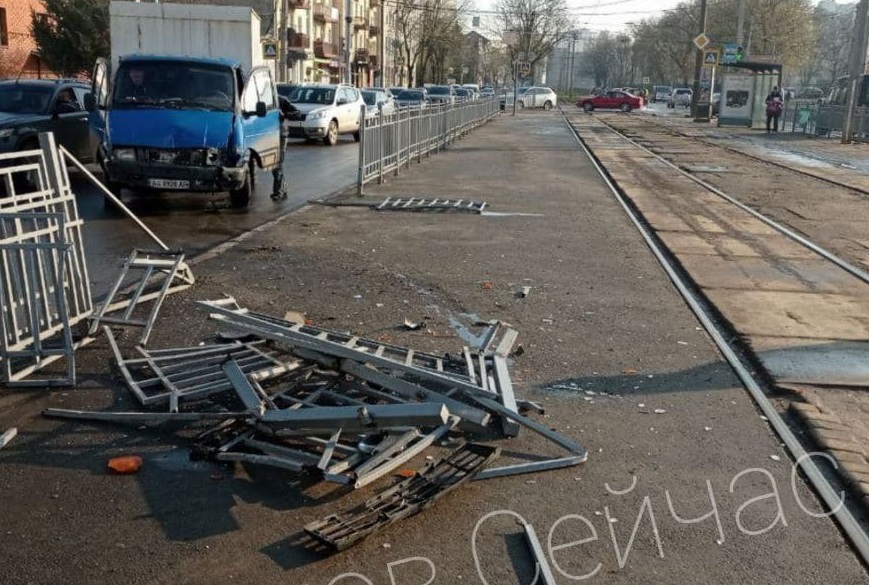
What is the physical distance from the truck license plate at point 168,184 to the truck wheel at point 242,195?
2.83ft

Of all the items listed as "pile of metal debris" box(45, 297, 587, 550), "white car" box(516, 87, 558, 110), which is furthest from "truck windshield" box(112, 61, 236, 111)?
"white car" box(516, 87, 558, 110)

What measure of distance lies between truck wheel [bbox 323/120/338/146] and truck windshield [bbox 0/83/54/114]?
1223 cm

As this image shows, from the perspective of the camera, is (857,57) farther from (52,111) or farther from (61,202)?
(61,202)

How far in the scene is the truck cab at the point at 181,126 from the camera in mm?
12539

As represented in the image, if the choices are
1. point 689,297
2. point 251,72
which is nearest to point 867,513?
point 689,297

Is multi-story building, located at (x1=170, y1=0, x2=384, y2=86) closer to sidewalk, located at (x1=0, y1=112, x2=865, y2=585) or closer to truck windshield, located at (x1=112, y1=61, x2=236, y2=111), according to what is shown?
truck windshield, located at (x1=112, y1=61, x2=236, y2=111)

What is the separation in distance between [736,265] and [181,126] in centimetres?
759

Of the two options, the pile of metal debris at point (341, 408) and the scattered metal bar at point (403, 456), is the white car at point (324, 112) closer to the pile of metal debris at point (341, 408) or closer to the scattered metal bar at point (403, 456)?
the pile of metal debris at point (341, 408)

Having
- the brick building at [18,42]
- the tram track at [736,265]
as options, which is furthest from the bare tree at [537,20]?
the tram track at [736,265]

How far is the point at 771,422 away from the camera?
5152 millimetres

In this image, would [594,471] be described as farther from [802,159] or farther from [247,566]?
[802,159]

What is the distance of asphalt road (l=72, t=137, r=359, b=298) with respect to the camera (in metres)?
10.0

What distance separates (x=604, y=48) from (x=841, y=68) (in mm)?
50836

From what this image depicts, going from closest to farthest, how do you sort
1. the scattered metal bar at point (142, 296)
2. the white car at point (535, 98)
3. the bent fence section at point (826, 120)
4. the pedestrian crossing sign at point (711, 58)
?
the scattered metal bar at point (142, 296), the bent fence section at point (826, 120), the pedestrian crossing sign at point (711, 58), the white car at point (535, 98)
